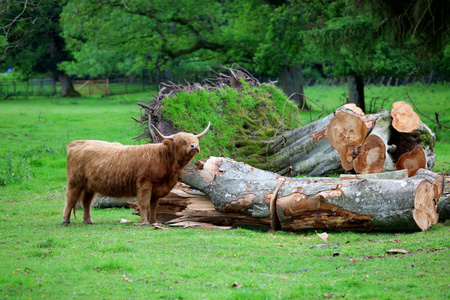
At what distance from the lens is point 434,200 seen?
26.5 ft

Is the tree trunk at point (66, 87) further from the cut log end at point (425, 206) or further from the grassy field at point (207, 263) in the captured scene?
the cut log end at point (425, 206)

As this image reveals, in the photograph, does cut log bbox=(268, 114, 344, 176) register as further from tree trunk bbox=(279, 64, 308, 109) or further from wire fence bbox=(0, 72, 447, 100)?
wire fence bbox=(0, 72, 447, 100)

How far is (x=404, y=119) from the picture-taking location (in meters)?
11.5

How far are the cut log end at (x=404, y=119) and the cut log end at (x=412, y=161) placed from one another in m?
0.50

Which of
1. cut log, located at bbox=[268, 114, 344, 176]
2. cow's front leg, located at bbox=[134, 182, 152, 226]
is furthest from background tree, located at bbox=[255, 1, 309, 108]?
cow's front leg, located at bbox=[134, 182, 152, 226]

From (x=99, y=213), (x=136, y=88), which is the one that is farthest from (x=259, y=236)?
(x=136, y=88)

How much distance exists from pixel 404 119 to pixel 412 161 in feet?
3.20

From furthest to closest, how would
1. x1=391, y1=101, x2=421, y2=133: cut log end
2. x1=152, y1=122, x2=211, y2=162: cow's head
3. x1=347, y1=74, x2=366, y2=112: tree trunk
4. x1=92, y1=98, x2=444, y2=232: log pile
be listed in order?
1. x1=347, y1=74, x2=366, y2=112: tree trunk
2. x1=391, y1=101, x2=421, y2=133: cut log end
3. x1=152, y1=122, x2=211, y2=162: cow's head
4. x1=92, y1=98, x2=444, y2=232: log pile

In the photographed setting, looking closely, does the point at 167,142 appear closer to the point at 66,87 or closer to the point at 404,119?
the point at 404,119

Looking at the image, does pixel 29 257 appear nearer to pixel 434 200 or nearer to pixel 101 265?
pixel 101 265

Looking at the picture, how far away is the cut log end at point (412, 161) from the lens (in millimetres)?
11195

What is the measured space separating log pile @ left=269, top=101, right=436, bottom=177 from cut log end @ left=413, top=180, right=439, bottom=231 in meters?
2.86

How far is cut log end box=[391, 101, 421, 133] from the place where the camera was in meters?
11.4

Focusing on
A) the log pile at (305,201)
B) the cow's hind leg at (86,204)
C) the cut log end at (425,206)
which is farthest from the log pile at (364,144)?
the cow's hind leg at (86,204)
